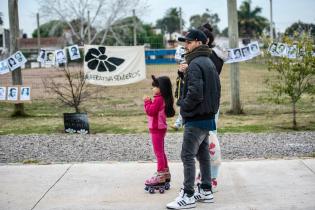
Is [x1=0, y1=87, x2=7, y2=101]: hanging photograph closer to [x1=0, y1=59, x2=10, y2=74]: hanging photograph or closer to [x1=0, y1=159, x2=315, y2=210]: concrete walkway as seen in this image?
[x1=0, y1=59, x2=10, y2=74]: hanging photograph

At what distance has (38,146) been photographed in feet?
30.0

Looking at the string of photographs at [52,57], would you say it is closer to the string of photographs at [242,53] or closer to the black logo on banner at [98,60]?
the black logo on banner at [98,60]

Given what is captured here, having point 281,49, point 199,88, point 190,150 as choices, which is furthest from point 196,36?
point 281,49

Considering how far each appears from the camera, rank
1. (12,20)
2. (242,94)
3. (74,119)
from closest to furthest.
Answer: (74,119)
(12,20)
(242,94)

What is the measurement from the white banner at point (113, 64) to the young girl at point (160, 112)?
7.42 metres

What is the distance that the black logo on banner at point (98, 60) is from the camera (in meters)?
13.4

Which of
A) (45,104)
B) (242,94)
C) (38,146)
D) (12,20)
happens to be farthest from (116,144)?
(242,94)

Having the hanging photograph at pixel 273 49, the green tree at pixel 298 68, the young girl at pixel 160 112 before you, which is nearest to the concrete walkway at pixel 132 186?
the young girl at pixel 160 112

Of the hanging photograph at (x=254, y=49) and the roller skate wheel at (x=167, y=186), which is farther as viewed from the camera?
the hanging photograph at (x=254, y=49)

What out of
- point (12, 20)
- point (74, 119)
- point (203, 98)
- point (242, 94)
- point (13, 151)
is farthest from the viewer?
point (242, 94)

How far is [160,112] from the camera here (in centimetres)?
609

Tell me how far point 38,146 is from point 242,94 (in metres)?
9.53

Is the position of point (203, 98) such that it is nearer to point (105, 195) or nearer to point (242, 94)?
point (105, 195)

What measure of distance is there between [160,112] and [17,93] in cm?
757
